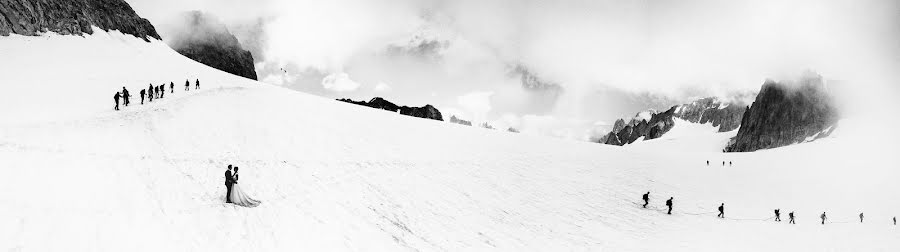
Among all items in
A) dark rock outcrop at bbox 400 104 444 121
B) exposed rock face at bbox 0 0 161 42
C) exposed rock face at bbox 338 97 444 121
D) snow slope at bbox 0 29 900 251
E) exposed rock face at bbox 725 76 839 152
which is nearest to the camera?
snow slope at bbox 0 29 900 251

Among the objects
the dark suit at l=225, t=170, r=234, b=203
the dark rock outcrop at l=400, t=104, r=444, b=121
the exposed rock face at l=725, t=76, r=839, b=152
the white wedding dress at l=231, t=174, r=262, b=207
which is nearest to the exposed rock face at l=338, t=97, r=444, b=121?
the dark rock outcrop at l=400, t=104, r=444, b=121

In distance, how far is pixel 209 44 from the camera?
545ft

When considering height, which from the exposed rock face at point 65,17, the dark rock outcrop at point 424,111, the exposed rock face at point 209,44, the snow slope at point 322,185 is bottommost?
the snow slope at point 322,185

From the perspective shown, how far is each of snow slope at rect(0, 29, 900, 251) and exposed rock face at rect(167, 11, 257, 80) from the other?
373ft

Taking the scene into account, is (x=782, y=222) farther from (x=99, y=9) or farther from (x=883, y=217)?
(x=99, y=9)

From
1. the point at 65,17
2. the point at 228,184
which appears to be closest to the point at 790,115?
the point at 228,184

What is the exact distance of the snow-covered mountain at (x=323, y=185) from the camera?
12.7 meters

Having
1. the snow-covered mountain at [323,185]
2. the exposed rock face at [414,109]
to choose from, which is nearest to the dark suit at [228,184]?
the snow-covered mountain at [323,185]

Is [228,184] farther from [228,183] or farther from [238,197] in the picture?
[238,197]

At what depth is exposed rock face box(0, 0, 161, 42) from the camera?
49.3 m

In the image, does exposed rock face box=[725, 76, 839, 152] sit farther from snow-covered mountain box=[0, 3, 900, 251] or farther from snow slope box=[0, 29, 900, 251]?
snow slope box=[0, 29, 900, 251]

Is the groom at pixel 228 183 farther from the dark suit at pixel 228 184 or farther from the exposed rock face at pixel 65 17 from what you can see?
the exposed rock face at pixel 65 17

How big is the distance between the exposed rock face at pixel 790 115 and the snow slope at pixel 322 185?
120165 millimetres

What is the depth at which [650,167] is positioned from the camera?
4659cm
